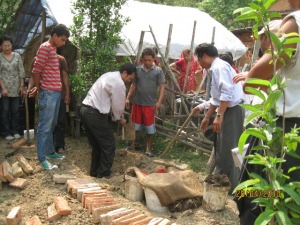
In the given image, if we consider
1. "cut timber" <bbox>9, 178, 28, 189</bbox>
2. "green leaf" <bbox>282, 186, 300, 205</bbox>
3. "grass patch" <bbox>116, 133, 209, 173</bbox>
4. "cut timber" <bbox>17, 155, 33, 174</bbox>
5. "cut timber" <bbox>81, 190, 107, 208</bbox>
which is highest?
"green leaf" <bbox>282, 186, 300, 205</bbox>

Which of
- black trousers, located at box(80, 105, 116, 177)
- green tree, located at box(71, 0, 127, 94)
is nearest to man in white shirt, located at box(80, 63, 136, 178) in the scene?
black trousers, located at box(80, 105, 116, 177)

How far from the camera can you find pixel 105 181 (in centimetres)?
476

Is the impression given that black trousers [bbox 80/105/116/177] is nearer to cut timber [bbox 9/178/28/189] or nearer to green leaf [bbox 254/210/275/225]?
cut timber [bbox 9/178/28/189]

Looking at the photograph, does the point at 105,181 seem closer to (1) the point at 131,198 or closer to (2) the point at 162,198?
(1) the point at 131,198

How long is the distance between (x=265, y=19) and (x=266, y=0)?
0.07 meters

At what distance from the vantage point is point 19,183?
443cm

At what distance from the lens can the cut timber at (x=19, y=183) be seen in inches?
173

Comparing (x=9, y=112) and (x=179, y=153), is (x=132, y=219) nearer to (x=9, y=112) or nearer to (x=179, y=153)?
(x=179, y=153)

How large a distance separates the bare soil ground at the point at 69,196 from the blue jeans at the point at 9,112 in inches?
23.8

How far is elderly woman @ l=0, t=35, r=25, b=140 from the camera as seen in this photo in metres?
6.27

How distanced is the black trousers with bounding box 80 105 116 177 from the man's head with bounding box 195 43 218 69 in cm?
153

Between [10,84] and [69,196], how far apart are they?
303 centimetres

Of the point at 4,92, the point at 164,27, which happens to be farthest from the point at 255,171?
the point at 164,27

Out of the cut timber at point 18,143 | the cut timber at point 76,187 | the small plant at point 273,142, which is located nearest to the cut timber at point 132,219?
the cut timber at point 76,187
